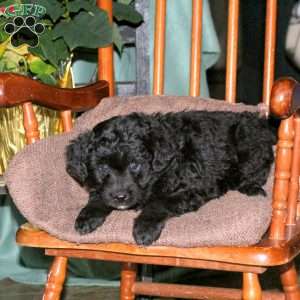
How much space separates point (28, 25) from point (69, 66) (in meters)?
0.19

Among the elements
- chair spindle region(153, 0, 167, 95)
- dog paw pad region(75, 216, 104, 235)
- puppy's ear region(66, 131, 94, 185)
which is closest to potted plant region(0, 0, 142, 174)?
chair spindle region(153, 0, 167, 95)

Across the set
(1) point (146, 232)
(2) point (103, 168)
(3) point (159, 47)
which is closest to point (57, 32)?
(3) point (159, 47)

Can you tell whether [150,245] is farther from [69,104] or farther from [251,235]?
[69,104]

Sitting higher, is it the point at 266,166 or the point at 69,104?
the point at 69,104

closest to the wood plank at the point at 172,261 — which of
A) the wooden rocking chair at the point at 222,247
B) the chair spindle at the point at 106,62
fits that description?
the wooden rocking chair at the point at 222,247

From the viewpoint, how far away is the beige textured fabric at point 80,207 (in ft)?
4.29

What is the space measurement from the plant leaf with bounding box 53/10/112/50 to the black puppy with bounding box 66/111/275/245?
0.41 meters

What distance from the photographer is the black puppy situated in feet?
4.65

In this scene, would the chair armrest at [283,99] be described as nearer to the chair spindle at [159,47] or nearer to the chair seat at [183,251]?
the chair seat at [183,251]

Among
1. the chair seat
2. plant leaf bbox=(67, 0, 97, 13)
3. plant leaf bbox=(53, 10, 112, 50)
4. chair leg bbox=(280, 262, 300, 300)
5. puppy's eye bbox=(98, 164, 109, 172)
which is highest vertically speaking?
plant leaf bbox=(67, 0, 97, 13)

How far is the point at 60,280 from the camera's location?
1536mm

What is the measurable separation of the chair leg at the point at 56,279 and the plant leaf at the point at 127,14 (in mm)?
821

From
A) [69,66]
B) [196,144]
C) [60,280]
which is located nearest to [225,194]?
[196,144]

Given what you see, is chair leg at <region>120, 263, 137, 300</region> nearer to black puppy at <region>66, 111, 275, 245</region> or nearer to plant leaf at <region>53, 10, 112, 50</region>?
black puppy at <region>66, 111, 275, 245</region>
